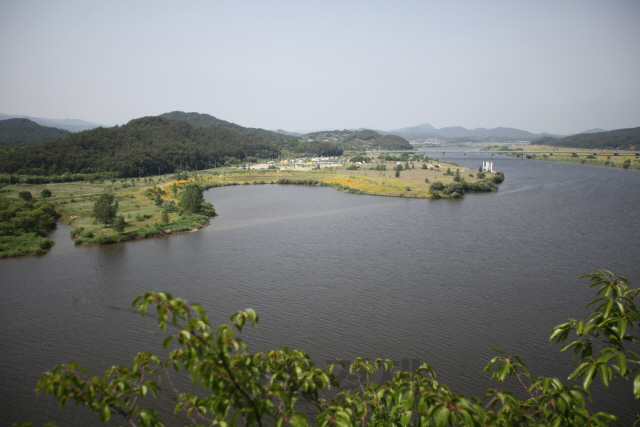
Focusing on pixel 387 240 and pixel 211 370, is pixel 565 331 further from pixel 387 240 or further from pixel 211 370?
pixel 387 240

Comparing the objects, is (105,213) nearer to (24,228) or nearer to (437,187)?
(24,228)

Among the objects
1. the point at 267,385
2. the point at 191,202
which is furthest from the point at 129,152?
the point at 267,385

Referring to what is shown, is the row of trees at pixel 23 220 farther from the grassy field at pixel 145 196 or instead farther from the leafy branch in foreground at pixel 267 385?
the leafy branch in foreground at pixel 267 385

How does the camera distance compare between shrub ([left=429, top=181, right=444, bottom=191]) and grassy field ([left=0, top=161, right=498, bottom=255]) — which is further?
shrub ([left=429, top=181, right=444, bottom=191])

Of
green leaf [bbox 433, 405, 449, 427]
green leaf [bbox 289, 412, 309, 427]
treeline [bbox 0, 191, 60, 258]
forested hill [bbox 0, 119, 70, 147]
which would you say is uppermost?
forested hill [bbox 0, 119, 70, 147]

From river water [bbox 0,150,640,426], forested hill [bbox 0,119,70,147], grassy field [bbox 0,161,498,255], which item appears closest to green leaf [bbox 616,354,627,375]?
river water [bbox 0,150,640,426]

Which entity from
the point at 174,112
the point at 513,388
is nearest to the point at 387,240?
the point at 513,388

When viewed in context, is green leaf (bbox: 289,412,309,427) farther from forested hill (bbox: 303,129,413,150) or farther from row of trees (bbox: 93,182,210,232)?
forested hill (bbox: 303,129,413,150)
